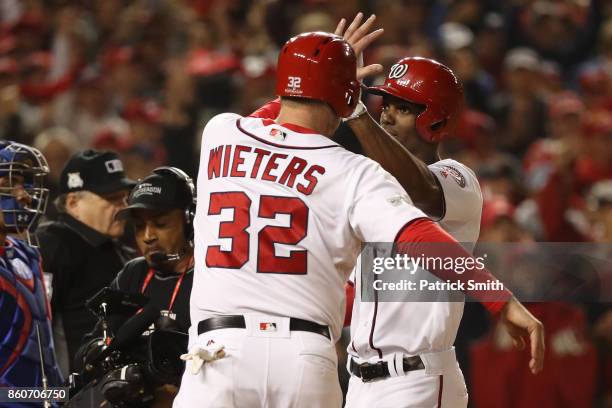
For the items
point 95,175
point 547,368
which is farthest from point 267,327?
point 547,368

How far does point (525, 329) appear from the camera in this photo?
11.4 feet

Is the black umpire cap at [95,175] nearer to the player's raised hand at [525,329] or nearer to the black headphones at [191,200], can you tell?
the black headphones at [191,200]

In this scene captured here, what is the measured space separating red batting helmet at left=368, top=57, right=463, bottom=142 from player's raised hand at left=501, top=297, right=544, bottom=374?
1.25 meters

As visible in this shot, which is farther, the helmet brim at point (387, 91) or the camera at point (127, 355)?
the helmet brim at point (387, 91)

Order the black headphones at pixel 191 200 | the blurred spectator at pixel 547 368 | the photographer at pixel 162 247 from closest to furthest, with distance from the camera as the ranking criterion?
the photographer at pixel 162 247 → the black headphones at pixel 191 200 → the blurred spectator at pixel 547 368

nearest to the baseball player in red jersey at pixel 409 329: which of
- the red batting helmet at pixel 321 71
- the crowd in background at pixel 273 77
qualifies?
the red batting helmet at pixel 321 71

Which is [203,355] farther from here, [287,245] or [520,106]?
[520,106]

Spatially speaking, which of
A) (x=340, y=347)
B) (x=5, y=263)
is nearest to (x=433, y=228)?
(x=5, y=263)

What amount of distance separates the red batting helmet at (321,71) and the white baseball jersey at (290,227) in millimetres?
167

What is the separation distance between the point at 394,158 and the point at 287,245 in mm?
627

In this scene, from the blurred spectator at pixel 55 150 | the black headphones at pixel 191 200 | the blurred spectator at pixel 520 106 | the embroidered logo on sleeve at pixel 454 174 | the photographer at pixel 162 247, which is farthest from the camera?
the blurred spectator at pixel 520 106

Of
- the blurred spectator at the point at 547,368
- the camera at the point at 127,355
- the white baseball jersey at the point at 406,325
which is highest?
the white baseball jersey at the point at 406,325

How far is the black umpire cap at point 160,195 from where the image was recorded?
4.60 metres

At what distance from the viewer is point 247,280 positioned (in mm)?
3699
